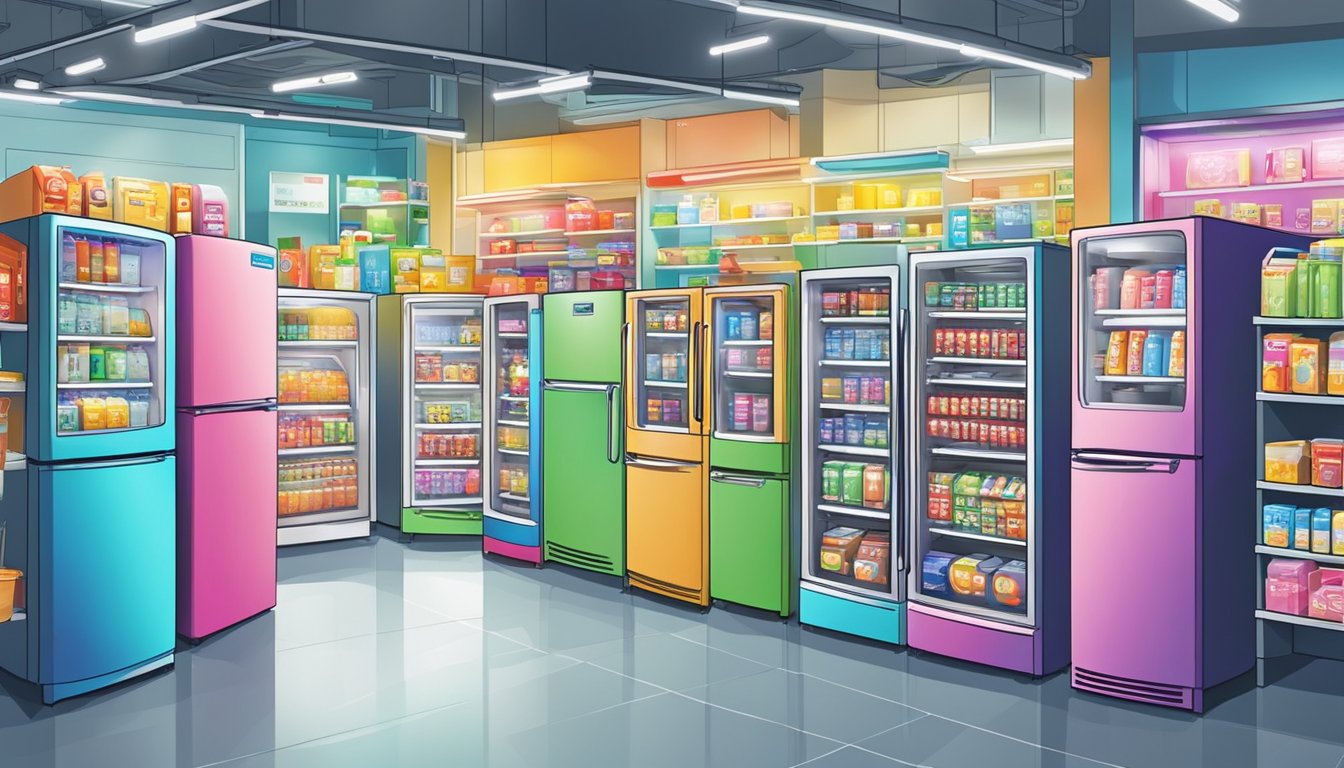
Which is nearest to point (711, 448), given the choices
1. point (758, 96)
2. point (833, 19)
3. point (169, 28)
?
point (833, 19)

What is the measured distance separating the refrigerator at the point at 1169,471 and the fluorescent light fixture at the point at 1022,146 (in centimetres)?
517

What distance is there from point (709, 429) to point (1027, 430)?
2.12 metres

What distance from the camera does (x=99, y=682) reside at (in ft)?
17.5

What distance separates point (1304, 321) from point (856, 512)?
253 cm

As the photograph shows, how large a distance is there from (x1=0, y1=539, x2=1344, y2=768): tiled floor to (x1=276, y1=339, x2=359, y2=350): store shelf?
3043mm

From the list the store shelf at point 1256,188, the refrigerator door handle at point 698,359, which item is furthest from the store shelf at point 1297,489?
the store shelf at point 1256,188

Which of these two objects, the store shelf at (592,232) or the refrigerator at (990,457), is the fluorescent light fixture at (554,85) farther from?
the refrigerator at (990,457)

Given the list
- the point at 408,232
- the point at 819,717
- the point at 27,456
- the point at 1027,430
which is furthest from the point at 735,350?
the point at 408,232

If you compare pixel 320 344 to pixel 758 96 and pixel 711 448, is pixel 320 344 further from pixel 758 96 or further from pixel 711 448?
pixel 758 96

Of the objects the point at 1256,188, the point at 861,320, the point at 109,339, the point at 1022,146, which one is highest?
the point at 1022,146

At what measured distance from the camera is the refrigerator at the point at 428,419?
30.6ft

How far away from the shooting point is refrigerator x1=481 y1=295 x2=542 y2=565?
8297 mm

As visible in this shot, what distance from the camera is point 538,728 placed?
483cm

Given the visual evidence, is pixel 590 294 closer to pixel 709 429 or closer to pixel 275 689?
pixel 709 429
